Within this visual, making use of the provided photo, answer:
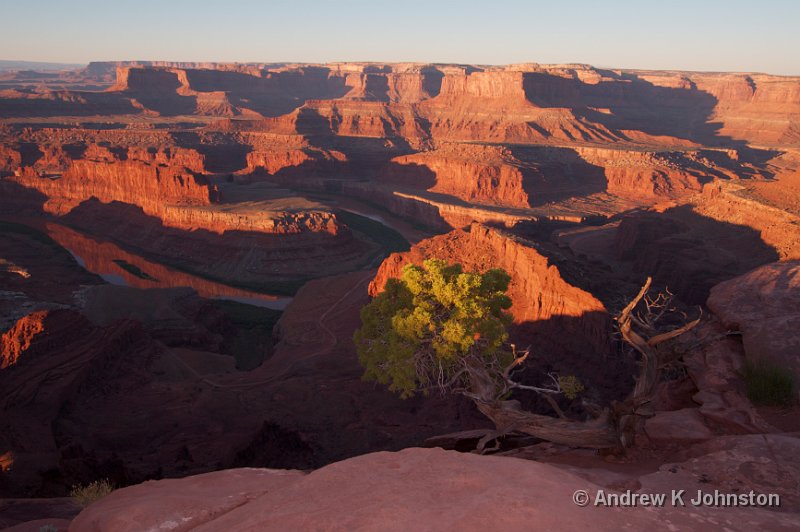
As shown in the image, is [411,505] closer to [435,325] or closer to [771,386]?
[435,325]

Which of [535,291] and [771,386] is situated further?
[535,291]

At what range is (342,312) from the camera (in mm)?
53625

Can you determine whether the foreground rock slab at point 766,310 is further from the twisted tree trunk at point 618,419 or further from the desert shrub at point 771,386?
the twisted tree trunk at point 618,419

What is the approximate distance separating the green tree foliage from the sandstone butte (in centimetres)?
446

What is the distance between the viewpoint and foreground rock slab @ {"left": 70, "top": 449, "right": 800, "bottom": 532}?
10398mm

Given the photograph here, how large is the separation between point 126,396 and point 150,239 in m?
60.0

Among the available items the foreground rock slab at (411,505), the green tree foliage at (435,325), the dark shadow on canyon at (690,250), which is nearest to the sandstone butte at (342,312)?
the foreground rock slab at (411,505)

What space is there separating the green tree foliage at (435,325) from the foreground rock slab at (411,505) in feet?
20.2

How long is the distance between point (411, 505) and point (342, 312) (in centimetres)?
4298

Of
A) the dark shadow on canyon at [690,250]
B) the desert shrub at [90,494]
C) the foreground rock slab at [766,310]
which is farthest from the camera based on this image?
the dark shadow on canyon at [690,250]

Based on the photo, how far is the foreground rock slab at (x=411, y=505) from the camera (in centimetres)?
1040

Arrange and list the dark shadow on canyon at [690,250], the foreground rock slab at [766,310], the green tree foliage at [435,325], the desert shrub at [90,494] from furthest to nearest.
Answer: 1. the dark shadow on canyon at [690,250]
2. the green tree foliage at [435,325]
3. the foreground rock slab at [766,310]
4. the desert shrub at [90,494]

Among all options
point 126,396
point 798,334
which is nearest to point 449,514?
point 798,334

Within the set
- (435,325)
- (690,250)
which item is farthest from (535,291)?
(690,250)
